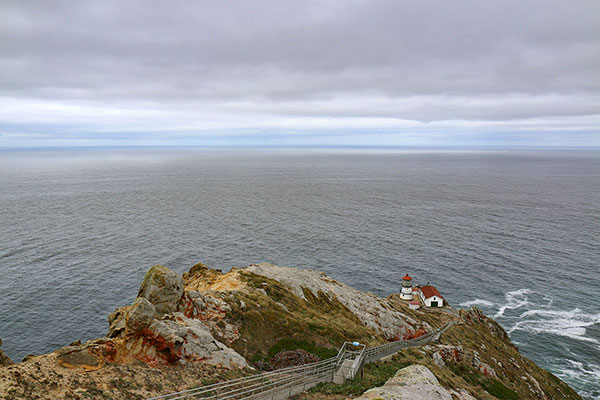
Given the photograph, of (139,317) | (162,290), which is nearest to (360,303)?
(162,290)

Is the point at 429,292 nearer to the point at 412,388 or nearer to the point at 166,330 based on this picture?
the point at 412,388

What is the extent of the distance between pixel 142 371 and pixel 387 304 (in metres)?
37.7

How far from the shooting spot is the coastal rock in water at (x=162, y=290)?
2895 cm

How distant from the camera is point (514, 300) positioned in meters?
67.4

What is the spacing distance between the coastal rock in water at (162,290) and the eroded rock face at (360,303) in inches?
608

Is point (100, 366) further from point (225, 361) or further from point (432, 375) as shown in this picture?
point (432, 375)

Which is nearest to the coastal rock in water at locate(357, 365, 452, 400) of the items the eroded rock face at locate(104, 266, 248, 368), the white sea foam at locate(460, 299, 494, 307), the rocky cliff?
the rocky cliff

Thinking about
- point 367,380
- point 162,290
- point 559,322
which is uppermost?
point 162,290

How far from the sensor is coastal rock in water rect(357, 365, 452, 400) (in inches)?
917

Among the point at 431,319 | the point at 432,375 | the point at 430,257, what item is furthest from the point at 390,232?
the point at 432,375

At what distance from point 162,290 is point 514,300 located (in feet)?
212

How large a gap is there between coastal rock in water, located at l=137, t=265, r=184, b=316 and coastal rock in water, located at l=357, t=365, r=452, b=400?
16092 mm

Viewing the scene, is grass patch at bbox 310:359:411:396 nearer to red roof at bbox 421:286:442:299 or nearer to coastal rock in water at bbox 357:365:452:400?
coastal rock in water at bbox 357:365:452:400

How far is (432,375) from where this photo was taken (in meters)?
29.8
